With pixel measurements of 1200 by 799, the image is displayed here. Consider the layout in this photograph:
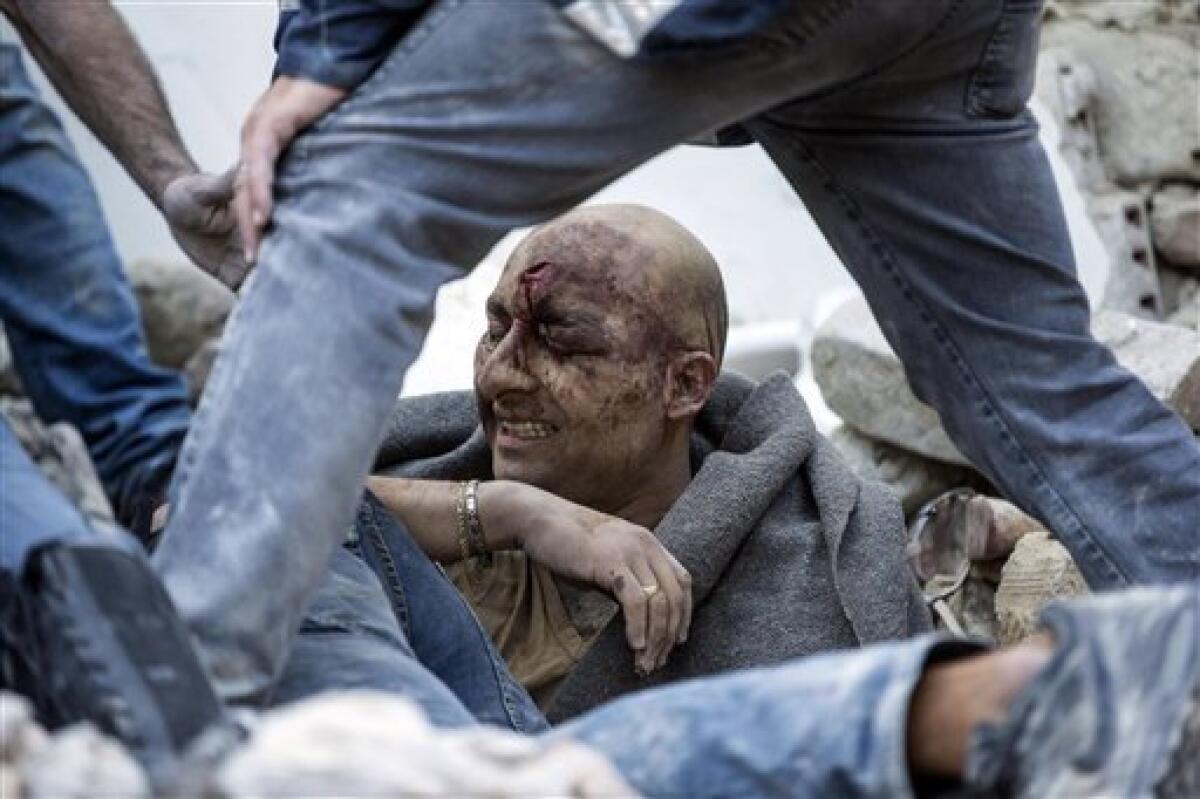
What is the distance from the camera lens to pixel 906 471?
6.02 meters

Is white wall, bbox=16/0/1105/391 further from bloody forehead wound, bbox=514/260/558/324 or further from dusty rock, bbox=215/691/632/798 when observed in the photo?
dusty rock, bbox=215/691/632/798

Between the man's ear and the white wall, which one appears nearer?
the man's ear

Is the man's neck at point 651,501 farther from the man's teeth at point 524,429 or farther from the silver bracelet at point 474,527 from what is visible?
the silver bracelet at point 474,527

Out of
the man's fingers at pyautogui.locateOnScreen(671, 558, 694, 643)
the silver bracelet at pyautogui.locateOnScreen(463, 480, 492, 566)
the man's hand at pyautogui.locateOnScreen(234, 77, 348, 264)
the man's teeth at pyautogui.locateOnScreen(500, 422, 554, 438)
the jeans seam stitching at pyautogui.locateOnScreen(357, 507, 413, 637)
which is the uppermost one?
the man's hand at pyautogui.locateOnScreen(234, 77, 348, 264)

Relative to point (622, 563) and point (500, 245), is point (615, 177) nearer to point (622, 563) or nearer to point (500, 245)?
point (622, 563)

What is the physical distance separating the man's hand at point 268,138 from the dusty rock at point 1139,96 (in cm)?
344

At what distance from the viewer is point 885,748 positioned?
269cm

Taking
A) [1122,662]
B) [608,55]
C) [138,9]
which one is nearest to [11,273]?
[608,55]

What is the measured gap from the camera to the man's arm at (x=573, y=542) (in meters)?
4.30

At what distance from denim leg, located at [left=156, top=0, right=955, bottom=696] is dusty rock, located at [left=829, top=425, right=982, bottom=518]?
2.75 metres

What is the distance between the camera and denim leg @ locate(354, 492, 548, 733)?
3799 millimetres

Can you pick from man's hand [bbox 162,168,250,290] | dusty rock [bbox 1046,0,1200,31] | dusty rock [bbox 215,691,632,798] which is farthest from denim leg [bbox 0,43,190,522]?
dusty rock [bbox 1046,0,1200,31]

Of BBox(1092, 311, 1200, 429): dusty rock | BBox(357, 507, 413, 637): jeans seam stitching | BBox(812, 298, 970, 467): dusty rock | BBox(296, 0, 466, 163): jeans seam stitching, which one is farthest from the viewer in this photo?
BBox(812, 298, 970, 467): dusty rock

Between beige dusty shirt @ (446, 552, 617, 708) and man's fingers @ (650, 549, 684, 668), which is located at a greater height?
man's fingers @ (650, 549, 684, 668)
